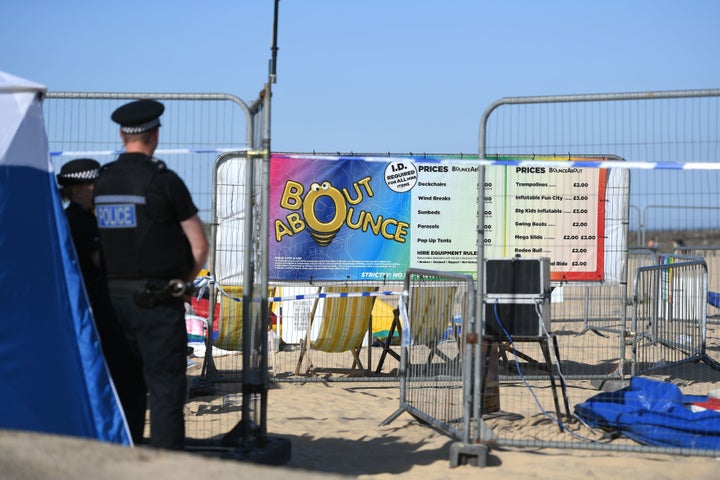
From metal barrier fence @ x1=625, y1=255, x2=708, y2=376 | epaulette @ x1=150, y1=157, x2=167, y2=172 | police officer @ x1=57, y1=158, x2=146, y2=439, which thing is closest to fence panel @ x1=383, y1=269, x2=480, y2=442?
police officer @ x1=57, y1=158, x2=146, y2=439

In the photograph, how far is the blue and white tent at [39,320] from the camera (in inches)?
203

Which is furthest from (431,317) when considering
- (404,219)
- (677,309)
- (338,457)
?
(677,309)

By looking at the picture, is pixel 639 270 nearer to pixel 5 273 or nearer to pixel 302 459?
pixel 302 459

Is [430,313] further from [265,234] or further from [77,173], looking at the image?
[77,173]

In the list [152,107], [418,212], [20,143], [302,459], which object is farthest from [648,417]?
[20,143]

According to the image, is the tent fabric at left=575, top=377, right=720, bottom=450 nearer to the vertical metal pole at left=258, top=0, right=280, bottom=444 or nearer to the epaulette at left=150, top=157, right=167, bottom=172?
the vertical metal pole at left=258, top=0, right=280, bottom=444

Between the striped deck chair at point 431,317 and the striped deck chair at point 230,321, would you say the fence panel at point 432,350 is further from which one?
the striped deck chair at point 230,321

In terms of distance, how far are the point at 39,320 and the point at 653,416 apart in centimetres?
490

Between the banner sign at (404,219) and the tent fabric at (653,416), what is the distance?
8.28 feet

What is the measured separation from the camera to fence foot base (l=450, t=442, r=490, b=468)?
651cm

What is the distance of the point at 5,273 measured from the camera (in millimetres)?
5160

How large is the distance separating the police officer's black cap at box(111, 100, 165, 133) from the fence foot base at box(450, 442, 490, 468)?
3.17 metres

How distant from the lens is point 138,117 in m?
5.27

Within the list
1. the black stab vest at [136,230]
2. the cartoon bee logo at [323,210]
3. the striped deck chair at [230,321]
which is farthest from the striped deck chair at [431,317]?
the black stab vest at [136,230]
